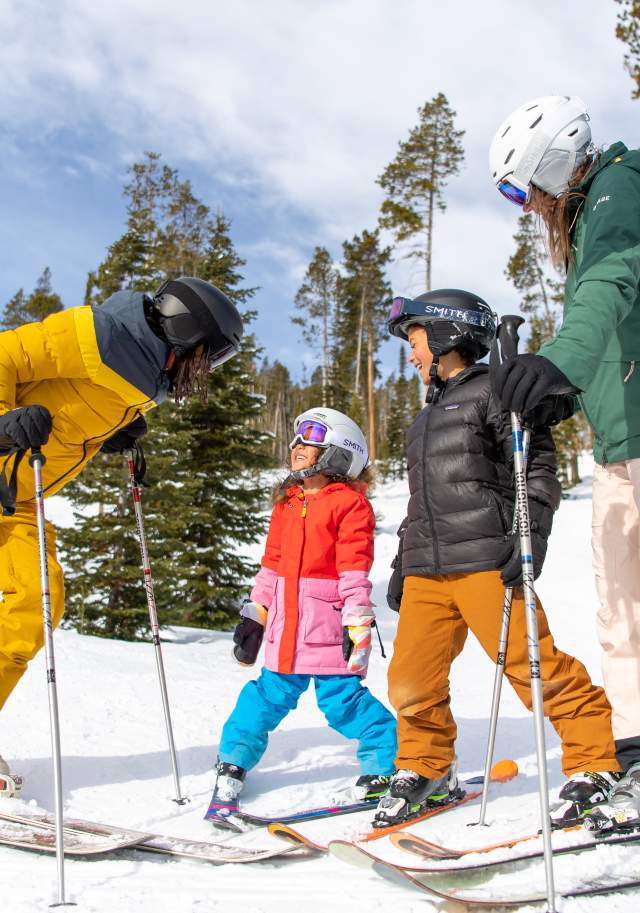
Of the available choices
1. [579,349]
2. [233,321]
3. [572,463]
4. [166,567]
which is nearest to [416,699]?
[579,349]

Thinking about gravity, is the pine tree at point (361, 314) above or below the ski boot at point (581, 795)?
above

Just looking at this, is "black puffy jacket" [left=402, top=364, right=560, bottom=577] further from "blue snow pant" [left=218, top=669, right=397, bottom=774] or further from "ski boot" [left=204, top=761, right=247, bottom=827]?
"ski boot" [left=204, top=761, right=247, bottom=827]

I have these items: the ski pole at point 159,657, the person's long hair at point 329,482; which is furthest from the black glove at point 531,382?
the ski pole at point 159,657

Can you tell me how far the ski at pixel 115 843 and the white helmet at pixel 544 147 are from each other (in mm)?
2903

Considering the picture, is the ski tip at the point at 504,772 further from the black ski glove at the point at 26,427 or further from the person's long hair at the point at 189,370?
the black ski glove at the point at 26,427

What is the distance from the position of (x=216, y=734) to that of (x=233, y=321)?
2.71m

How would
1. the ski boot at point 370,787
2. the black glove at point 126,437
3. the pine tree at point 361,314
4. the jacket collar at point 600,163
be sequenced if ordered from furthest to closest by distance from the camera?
the pine tree at point 361,314 < the black glove at point 126,437 < the ski boot at point 370,787 < the jacket collar at point 600,163

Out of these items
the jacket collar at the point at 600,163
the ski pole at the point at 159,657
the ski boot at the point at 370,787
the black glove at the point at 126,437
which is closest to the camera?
the jacket collar at the point at 600,163

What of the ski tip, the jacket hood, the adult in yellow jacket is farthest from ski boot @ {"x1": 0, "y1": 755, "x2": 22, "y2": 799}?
the ski tip

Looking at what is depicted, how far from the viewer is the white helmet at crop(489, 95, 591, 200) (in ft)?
9.49

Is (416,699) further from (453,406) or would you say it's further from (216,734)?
(216,734)

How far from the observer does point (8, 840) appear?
2717mm

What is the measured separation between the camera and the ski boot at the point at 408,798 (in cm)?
299

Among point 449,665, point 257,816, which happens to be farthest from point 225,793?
point 449,665
